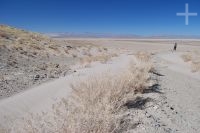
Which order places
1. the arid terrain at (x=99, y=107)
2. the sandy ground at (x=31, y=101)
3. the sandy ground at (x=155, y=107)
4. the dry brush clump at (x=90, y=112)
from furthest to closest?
the sandy ground at (x=31, y=101), the sandy ground at (x=155, y=107), the arid terrain at (x=99, y=107), the dry brush clump at (x=90, y=112)

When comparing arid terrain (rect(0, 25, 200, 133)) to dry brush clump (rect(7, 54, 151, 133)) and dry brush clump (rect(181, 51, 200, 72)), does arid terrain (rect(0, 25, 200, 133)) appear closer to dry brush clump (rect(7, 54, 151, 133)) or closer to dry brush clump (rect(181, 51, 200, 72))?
dry brush clump (rect(7, 54, 151, 133))

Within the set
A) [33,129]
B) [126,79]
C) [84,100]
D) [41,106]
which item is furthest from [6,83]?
[33,129]

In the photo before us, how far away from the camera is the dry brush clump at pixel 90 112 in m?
5.07

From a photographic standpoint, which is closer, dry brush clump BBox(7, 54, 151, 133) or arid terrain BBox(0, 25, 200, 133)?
dry brush clump BBox(7, 54, 151, 133)

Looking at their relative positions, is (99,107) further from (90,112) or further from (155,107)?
(155,107)

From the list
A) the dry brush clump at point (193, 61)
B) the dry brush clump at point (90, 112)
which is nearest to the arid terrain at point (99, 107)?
the dry brush clump at point (90, 112)

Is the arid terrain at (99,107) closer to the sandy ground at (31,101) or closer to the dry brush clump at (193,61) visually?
the sandy ground at (31,101)

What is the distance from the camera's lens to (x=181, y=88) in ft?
42.9

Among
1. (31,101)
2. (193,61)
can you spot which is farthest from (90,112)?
(193,61)

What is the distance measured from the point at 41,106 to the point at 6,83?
4.43 meters

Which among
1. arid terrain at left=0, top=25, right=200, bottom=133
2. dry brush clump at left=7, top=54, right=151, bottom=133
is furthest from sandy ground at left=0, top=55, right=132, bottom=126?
dry brush clump at left=7, top=54, right=151, bottom=133

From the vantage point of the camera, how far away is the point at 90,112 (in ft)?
18.7

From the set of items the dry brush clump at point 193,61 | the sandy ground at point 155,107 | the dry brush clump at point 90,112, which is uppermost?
the dry brush clump at point 90,112

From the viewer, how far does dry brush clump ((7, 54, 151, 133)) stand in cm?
507
